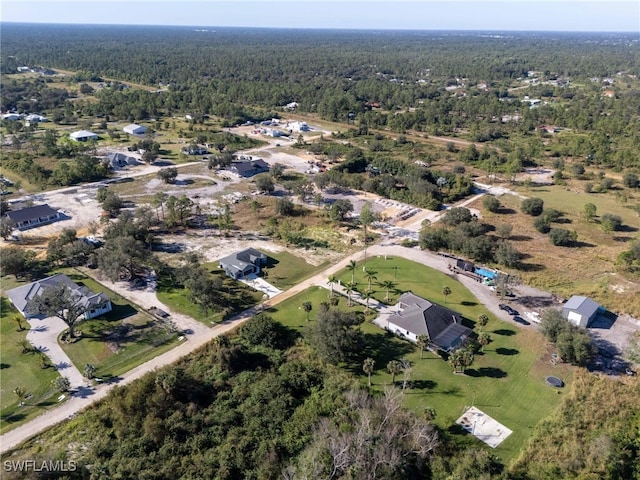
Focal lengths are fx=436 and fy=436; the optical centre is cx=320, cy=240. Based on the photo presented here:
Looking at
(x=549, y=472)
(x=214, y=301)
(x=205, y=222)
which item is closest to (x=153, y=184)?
(x=205, y=222)

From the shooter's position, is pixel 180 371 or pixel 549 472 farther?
pixel 180 371

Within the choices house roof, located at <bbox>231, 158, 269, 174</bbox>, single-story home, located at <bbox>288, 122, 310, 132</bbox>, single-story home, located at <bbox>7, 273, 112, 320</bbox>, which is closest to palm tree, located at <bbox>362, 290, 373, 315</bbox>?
single-story home, located at <bbox>7, 273, 112, 320</bbox>

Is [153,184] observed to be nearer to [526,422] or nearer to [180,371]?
[180,371]

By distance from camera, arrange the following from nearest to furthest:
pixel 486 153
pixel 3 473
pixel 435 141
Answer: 1. pixel 3 473
2. pixel 486 153
3. pixel 435 141

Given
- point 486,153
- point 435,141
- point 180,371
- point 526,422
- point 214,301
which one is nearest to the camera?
point 526,422

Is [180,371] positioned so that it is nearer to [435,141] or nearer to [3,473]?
[3,473]

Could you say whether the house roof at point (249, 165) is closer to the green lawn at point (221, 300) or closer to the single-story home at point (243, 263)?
the single-story home at point (243, 263)
